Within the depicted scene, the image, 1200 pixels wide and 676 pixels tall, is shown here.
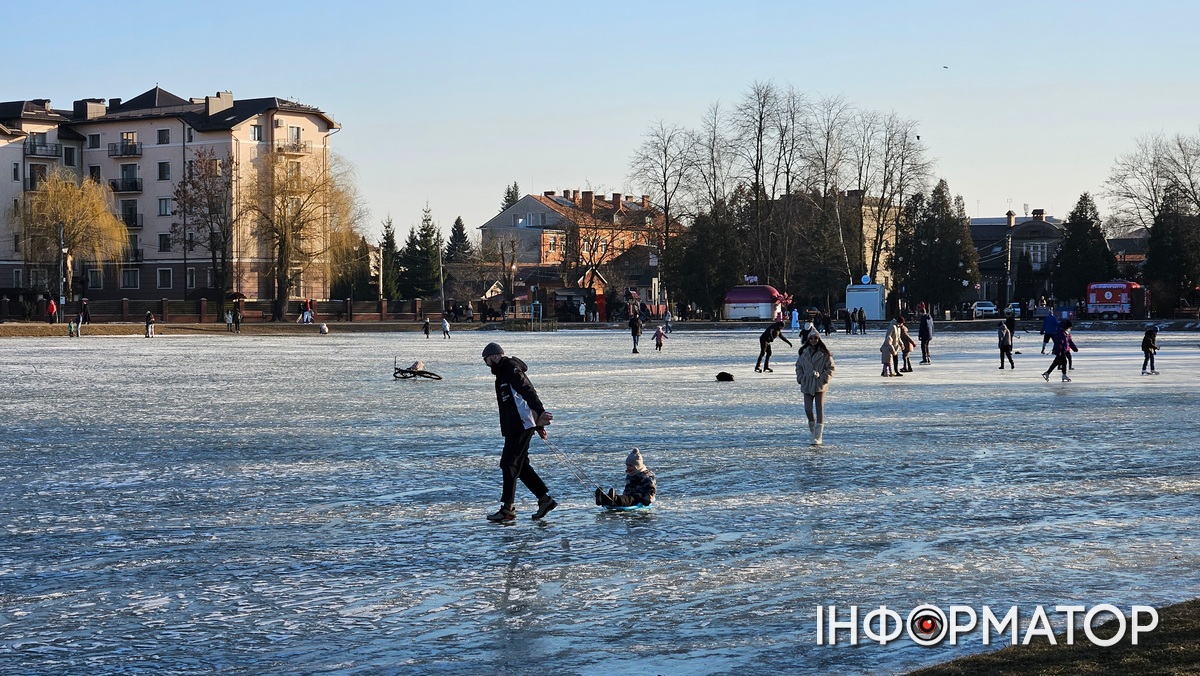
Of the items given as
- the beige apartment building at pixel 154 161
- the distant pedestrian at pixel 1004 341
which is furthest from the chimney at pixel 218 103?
the distant pedestrian at pixel 1004 341

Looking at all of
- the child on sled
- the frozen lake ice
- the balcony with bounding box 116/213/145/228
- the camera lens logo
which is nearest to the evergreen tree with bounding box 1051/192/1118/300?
the balcony with bounding box 116/213/145/228

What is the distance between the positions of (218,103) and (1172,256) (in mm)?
63693

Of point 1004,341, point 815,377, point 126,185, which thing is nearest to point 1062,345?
point 1004,341

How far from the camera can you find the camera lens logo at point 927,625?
6548mm

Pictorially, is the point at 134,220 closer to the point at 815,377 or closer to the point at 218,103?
the point at 218,103

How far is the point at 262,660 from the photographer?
6.30 meters

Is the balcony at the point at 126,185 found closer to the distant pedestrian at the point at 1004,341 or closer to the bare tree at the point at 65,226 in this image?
the bare tree at the point at 65,226

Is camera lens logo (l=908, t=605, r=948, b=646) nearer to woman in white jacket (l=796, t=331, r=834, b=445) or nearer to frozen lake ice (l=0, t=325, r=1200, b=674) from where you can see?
frozen lake ice (l=0, t=325, r=1200, b=674)

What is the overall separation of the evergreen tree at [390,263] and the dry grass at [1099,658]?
9164cm

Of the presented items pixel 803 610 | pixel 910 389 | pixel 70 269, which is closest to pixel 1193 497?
pixel 803 610

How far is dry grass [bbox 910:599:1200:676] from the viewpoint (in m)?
5.42

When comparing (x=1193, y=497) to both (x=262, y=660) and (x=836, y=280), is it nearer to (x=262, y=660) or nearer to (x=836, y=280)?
(x=262, y=660)

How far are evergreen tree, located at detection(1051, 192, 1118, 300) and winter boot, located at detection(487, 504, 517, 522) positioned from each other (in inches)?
3453

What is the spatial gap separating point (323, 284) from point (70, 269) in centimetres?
1581
